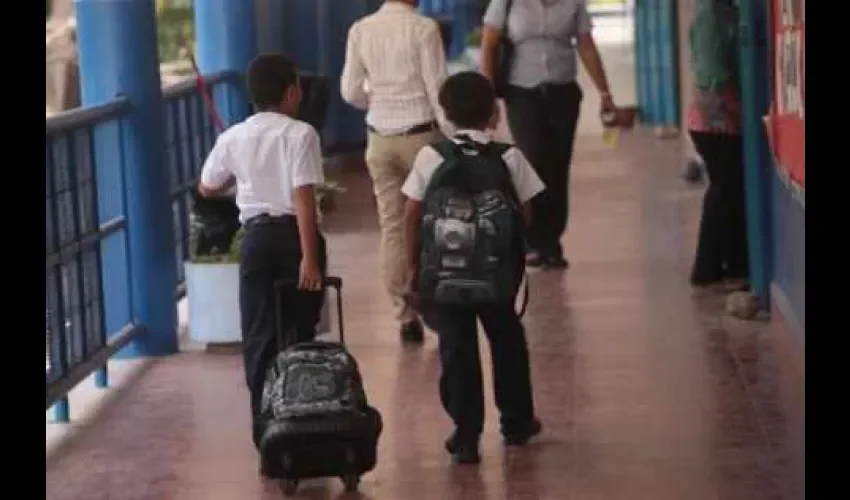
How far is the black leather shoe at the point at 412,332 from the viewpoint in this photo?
28.3 ft

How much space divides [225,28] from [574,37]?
2686 millimetres

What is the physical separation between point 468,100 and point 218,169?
916 mm

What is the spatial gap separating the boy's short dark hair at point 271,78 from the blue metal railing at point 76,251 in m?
1.24

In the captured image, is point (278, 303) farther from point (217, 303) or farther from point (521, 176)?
point (217, 303)

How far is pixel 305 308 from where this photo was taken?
6.52 metres

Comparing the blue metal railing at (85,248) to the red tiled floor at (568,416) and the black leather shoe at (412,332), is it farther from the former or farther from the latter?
the black leather shoe at (412,332)

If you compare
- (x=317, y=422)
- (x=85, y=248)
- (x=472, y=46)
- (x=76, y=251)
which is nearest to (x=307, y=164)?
(x=317, y=422)

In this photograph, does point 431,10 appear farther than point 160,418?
Yes

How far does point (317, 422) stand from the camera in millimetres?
5918

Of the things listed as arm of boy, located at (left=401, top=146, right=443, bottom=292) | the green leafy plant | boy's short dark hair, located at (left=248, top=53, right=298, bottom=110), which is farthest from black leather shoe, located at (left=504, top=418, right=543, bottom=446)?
the green leafy plant
